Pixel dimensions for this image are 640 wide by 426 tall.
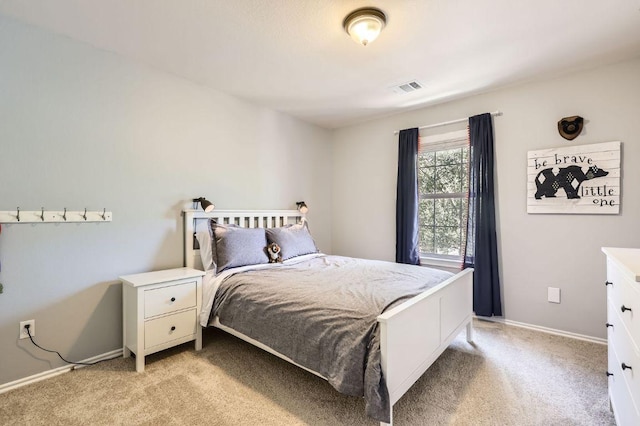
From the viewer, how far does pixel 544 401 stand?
5.81ft

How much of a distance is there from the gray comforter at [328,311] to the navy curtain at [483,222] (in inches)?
34.7

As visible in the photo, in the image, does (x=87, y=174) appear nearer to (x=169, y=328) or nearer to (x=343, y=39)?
(x=169, y=328)

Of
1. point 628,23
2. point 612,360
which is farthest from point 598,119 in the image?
point 612,360

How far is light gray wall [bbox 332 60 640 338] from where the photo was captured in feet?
8.06

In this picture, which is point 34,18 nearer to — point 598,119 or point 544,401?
point 544,401

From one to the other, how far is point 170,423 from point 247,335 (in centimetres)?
64

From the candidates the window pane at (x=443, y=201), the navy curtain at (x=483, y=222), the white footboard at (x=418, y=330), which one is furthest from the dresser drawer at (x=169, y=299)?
the navy curtain at (x=483, y=222)

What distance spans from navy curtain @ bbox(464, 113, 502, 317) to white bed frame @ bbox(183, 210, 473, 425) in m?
0.63

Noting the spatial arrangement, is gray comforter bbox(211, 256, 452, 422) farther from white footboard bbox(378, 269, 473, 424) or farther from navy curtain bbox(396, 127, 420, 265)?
navy curtain bbox(396, 127, 420, 265)

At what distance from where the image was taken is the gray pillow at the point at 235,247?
2.57 metres

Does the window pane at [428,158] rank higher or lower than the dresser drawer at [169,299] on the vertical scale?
higher

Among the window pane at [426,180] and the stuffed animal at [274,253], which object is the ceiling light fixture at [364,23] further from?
the window pane at [426,180]

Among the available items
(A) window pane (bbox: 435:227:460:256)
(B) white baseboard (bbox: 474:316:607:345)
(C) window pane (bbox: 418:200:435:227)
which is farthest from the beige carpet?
(C) window pane (bbox: 418:200:435:227)

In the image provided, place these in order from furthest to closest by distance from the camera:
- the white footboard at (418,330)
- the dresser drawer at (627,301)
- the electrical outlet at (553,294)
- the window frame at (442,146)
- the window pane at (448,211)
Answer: the window pane at (448,211), the window frame at (442,146), the electrical outlet at (553,294), the white footboard at (418,330), the dresser drawer at (627,301)
